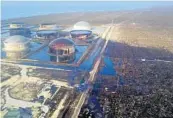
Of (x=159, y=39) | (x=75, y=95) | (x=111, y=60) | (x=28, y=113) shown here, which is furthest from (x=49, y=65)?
(x=159, y=39)

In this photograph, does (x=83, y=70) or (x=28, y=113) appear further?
(x=83, y=70)

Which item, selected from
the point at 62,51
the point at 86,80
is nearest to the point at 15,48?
the point at 62,51

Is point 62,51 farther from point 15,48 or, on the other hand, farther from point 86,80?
point 86,80

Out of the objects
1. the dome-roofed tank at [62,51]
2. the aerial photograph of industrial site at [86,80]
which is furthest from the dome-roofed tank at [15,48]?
the dome-roofed tank at [62,51]

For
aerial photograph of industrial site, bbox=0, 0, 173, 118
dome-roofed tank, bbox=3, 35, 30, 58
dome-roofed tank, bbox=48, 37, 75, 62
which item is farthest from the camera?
dome-roofed tank, bbox=3, 35, 30, 58

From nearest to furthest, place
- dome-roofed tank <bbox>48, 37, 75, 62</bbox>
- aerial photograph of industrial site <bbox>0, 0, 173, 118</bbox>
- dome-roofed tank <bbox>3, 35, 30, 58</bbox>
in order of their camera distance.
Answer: aerial photograph of industrial site <bbox>0, 0, 173, 118</bbox>
dome-roofed tank <bbox>48, 37, 75, 62</bbox>
dome-roofed tank <bbox>3, 35, 30, 58</bbox>

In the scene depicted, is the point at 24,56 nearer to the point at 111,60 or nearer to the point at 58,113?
the point at 111,60

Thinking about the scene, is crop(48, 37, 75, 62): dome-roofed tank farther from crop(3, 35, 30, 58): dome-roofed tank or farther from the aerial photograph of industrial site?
crop(3, 35, 30, 58): dome-roofed tank

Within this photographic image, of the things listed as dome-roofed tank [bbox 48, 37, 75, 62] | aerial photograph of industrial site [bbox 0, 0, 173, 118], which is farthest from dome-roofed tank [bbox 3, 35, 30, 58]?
dome-roofed tank [bbox 48, 37, 75, 62]
